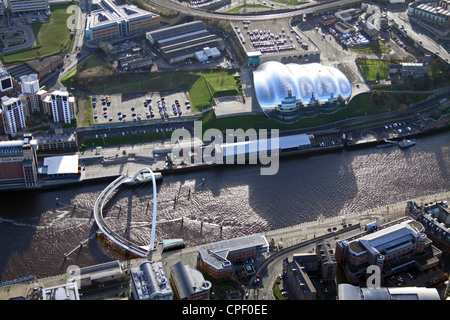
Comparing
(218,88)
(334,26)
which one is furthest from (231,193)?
(334,26)

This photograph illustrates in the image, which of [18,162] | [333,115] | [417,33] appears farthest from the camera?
[417,33]

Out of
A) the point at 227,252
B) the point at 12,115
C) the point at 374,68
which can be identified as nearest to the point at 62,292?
the point at 227,252

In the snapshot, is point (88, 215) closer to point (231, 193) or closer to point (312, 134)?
point (231, 193)

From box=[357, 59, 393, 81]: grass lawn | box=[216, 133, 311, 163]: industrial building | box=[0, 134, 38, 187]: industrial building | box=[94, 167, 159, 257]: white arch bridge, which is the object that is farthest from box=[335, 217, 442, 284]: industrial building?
box=[0, 134, 38, 187]: industrial building

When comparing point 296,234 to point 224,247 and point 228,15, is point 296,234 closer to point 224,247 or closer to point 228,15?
point 224,247

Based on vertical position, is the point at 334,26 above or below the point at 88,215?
above

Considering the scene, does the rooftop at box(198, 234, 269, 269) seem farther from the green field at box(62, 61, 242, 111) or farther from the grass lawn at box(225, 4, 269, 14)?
the grass lawn at box(225, 4, 269, 14)

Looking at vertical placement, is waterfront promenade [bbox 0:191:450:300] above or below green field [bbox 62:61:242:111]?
below
